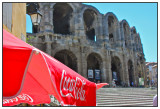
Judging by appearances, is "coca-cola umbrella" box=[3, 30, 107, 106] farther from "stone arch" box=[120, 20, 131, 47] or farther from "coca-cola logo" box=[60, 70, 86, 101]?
"stone arch" box=[120, 20, 131, 47]

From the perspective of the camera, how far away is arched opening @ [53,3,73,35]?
27805 mm

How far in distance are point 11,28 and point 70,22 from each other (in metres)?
20.2

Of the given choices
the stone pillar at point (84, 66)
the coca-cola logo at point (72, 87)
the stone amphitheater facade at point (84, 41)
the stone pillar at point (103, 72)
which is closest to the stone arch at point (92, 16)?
the stone amphitheater facade at point (84, 41)

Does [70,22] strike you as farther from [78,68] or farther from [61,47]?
[78,68]

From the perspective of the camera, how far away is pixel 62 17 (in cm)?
2989

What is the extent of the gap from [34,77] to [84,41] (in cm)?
2247

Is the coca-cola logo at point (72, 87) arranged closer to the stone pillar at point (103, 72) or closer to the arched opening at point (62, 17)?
the stone pillar at point (103, 72)

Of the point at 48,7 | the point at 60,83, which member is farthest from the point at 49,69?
the point at 48,7

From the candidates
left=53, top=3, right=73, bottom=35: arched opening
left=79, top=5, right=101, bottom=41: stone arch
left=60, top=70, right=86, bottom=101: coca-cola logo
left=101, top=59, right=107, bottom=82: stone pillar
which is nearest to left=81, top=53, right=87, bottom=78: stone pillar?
left=101, top=59, right=107, bottom=82: stone pillar

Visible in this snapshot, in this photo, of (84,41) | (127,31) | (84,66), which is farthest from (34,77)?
(127,31)

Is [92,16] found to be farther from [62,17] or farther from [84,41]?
[84,41]

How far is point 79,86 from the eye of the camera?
338 centimetres

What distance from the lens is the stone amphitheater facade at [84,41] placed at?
914 inches

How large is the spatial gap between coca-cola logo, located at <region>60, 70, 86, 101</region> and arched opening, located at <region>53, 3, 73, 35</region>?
2456 centimetres
